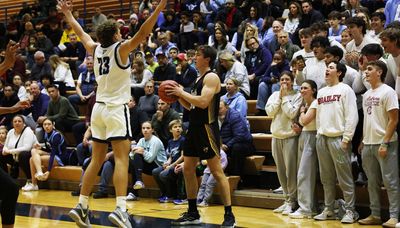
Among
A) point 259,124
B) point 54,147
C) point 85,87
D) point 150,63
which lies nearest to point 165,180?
point 259,124

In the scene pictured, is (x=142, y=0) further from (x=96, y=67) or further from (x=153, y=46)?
(x=96, y=67)

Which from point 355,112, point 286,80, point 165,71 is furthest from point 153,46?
point 355,112

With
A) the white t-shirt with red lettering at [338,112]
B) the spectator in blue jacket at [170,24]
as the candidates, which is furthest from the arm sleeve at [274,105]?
the spectator in blue jacket at [170,24]

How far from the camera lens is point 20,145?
1122cm

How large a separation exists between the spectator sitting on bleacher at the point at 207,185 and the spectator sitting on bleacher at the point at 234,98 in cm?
90

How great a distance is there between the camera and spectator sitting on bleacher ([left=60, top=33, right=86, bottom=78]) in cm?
1566

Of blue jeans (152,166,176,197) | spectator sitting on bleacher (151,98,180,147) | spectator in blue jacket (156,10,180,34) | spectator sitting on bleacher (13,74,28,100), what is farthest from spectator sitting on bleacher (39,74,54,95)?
blue jeans (152,166,176,197)

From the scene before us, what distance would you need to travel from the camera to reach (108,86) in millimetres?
6180

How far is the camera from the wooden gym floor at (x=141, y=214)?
7.16 m

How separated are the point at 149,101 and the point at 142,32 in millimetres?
5172

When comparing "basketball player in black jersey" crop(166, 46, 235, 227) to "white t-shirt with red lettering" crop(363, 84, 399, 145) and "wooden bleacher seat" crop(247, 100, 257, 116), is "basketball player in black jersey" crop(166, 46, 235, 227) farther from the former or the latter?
"wooden bleacher seat" crop(247, 100, 257, 116)

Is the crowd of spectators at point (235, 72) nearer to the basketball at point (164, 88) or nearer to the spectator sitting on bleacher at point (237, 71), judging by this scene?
the spectator sitting on bleacher at point (237, 71)

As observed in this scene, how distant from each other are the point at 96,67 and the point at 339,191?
10.9 ft

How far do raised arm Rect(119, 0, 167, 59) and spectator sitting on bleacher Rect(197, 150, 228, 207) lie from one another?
9.97ft
